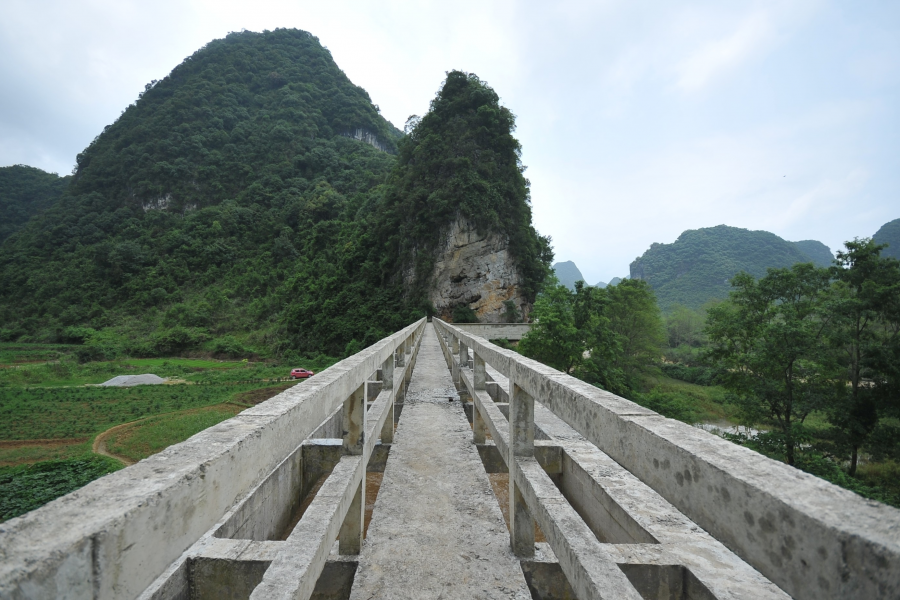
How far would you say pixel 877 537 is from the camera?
562 millimetres

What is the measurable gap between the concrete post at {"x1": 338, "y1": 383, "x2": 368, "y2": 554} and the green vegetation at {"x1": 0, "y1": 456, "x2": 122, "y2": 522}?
460 inches

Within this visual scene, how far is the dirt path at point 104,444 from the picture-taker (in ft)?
44.5

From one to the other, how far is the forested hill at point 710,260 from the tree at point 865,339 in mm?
66585

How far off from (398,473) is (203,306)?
2000 inches

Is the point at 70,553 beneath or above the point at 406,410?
above

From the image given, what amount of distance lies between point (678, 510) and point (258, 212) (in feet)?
219

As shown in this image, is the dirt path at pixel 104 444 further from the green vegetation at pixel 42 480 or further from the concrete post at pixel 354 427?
the concrete post at pixel 354 427

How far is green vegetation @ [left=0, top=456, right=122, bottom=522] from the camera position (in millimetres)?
10109

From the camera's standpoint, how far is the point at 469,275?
112 feet

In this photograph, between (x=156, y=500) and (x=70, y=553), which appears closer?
(x=70, y=553)

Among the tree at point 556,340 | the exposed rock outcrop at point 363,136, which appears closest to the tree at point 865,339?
the tree at point 556,340

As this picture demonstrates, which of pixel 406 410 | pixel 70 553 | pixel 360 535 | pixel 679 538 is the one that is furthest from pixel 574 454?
pixel 70 553

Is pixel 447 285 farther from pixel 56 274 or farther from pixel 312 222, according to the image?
pixel 56 274

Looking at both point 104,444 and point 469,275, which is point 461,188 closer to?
point 469,275
